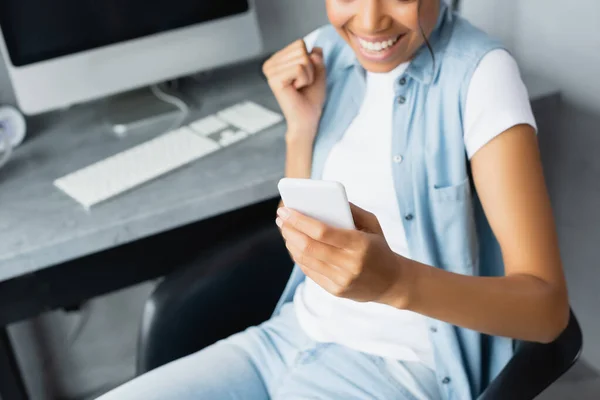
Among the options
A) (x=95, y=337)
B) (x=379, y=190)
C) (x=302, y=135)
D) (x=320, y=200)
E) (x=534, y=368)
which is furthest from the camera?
(x=95, y=337)

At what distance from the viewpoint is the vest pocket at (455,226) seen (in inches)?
34.9

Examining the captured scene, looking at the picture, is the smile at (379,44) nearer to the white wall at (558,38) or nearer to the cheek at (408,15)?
the cheek at (408,15)

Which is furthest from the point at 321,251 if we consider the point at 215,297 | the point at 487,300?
the point at 215,297

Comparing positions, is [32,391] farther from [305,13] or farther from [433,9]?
[433,9]

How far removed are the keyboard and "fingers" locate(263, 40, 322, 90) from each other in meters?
0.20

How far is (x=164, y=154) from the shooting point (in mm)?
1176

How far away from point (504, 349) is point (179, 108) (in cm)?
81

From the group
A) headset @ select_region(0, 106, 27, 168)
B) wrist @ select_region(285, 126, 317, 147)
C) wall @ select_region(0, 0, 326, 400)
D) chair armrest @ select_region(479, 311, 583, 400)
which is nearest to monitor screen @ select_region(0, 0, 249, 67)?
headset @ select_region(0, 106, 27, 168)

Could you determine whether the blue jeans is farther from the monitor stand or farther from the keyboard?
the monitor stand

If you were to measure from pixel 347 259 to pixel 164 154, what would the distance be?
0.61 meters

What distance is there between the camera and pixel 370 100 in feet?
3.19

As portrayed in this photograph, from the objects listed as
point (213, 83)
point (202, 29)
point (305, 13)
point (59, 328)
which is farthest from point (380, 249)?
point (59, 328)

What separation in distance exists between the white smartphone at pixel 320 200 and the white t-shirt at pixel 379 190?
26 cm

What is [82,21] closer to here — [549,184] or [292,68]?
[292,68]
